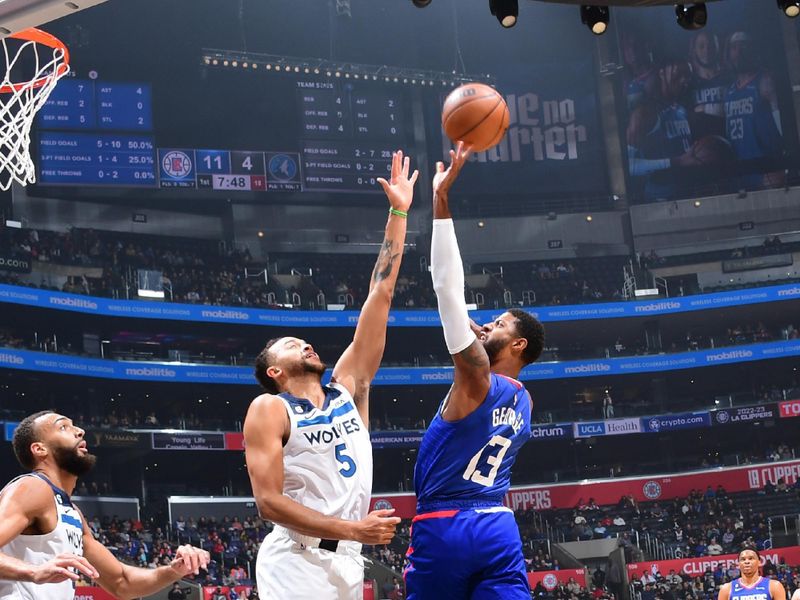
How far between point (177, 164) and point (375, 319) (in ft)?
107

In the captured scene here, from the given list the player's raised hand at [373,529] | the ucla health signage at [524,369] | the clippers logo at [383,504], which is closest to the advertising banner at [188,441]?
the ucla health signage at [524,369]

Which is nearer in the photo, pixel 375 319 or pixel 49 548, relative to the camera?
pixel 49 548

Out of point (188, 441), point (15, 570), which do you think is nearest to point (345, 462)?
Result: point (15, 570)

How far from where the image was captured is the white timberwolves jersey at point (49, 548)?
16.4 ft

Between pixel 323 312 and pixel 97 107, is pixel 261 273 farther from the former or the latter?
pixel 97 107

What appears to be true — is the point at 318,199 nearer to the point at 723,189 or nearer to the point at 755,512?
the point at 723,189

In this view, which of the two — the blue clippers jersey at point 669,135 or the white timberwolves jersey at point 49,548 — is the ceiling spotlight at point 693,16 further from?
the blue clippers jersey at point 669,135

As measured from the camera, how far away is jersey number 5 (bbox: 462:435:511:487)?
473 cm

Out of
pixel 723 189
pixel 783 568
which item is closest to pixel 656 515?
pixel 783 568

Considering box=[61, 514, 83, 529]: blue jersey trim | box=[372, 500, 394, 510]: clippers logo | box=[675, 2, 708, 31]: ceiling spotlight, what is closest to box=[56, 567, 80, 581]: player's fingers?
box=[61, 514, 83, 529]: blue jersey trim

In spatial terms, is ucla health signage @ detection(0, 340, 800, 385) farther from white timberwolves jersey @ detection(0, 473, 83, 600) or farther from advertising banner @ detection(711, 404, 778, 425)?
white timberwolves jersey @ detection(0, 473, 83, 600)

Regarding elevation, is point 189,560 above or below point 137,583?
above

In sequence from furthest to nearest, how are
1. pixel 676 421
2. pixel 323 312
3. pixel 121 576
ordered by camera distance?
pixel 676 421 < pixel 323 312 < pixel 121 576

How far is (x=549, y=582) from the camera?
2816cm
